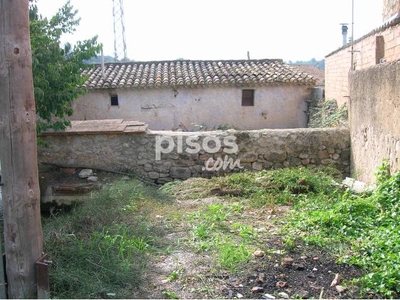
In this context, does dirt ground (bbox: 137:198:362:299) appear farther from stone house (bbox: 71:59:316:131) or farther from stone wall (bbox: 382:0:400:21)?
stone house (bbox: 71:59:316:131)

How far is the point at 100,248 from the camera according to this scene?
419 cm

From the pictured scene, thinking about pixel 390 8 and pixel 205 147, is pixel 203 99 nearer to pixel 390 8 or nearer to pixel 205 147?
pixel 205 147

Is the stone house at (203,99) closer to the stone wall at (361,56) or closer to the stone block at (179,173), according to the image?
the stone wall at (361,56)

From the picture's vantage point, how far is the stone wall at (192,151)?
8438mm

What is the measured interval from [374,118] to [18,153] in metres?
5.55

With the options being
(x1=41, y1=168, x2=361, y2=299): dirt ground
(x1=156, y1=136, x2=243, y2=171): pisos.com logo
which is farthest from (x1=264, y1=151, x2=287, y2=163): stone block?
(x1=41, y1=168, x2=361, y2=299): dirt ground

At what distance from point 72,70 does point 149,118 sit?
26.4 ft

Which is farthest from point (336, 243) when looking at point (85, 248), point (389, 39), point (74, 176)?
point (74, 176)

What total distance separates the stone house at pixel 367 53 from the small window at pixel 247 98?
291 centimetres

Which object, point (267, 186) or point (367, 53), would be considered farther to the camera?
point (367, 53)

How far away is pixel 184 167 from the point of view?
8.63m

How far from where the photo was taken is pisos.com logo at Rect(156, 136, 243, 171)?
336 inches

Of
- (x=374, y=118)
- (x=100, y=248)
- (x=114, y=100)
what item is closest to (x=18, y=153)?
(x=100, y=248)

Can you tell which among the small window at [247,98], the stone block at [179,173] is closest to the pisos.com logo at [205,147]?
the stone block at [179,173]
